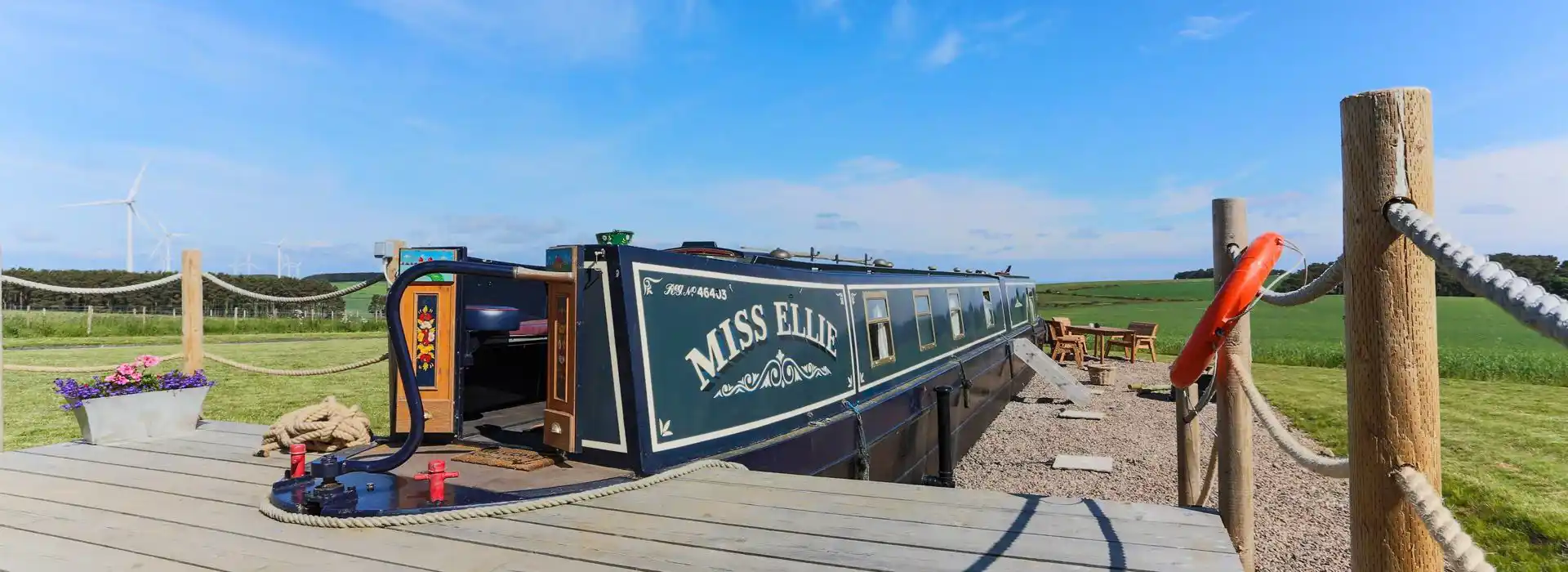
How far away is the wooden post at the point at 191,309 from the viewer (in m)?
5.45

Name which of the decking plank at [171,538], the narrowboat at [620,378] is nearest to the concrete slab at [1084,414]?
the narrowboat at [620,378]

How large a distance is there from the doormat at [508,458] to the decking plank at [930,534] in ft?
2.65

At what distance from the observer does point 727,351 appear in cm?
436

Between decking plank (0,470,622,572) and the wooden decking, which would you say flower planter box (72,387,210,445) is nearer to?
decking plank (0,470,622,572)

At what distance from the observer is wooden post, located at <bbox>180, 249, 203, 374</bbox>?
17.9ft

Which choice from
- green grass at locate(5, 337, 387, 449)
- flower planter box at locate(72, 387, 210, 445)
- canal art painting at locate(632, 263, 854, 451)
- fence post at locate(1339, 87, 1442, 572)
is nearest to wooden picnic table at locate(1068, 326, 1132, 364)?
canal art painting at locate(632, 263, 854, 451)

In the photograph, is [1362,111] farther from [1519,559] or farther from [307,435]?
[1519,559]

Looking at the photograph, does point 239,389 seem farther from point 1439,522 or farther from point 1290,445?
point 1439,522

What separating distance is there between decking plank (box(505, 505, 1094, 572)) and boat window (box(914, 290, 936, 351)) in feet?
16.7

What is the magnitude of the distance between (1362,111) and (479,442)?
15.3 feet

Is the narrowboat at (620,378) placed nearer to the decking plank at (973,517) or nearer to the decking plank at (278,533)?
the decking plank at (278,533)

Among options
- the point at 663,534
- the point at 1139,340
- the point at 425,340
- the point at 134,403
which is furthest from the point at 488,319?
the point at 1139,340

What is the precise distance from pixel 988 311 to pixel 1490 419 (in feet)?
22.6

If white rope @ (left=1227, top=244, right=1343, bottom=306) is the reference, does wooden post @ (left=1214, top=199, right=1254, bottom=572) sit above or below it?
below
